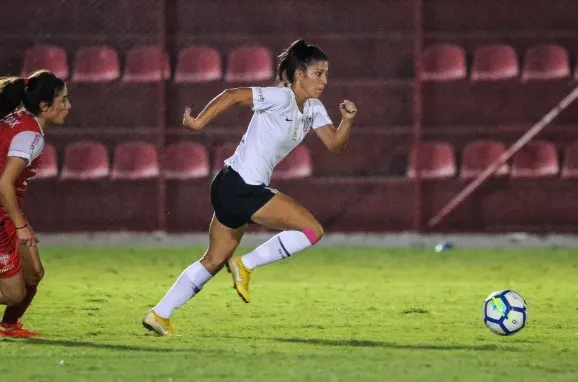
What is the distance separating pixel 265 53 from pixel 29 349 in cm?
1022

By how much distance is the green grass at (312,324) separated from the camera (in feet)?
23.5

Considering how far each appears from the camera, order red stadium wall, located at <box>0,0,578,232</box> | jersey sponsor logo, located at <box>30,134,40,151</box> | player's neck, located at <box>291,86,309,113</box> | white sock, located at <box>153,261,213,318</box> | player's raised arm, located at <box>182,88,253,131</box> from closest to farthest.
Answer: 1. player's raised arm, located at <box>182,88,253,131</box>
2. jersey sponsor logo, located at <box>30,134,40,151</box>
3. white sock, located at <box>153,261,213,318</box>
4. player's neck, located at <box>291,86,309,113</box>
5. red stadium wall, located at <box>0,0,578,232</box>

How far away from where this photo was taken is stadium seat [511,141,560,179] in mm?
17453

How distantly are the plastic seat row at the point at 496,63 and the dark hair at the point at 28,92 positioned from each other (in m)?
9.63

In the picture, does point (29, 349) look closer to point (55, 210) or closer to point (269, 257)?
point (269, 257)

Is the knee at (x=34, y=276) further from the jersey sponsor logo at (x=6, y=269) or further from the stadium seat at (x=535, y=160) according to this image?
the stadium seat at (x=535, y=160)

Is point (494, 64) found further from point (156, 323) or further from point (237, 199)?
point (156, 323)

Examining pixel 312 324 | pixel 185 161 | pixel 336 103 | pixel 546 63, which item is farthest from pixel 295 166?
pixel 312 324

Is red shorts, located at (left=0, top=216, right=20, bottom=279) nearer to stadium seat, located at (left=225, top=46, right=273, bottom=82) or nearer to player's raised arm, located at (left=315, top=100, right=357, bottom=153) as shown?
player's raised arm, located at (left=315, top=100, right=357, bottom=153)

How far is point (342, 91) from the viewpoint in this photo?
18.3 meters

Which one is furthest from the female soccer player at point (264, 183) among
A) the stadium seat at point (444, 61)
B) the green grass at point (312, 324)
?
the stadium seat at point (444, 61)

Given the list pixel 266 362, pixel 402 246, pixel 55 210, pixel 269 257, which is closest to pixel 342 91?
pixel 402 246

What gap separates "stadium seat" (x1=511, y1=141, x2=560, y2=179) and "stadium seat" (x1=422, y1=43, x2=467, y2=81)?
1.25m

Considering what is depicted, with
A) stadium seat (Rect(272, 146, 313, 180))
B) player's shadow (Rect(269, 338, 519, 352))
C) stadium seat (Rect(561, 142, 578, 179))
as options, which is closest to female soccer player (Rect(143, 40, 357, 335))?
player's shadow (Rect(269, 338, 519, 352))
